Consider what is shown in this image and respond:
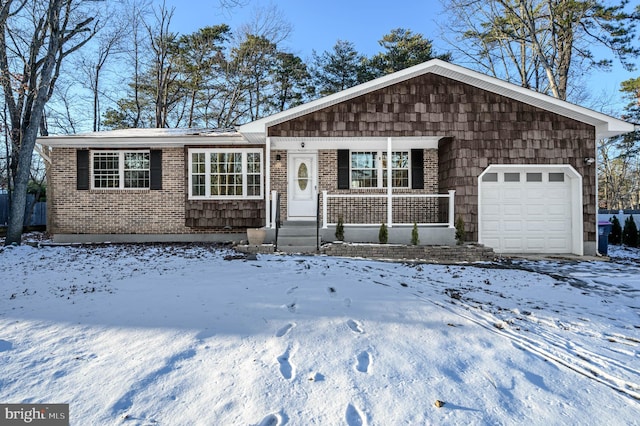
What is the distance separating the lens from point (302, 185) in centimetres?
1108

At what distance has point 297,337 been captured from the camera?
3.14 m

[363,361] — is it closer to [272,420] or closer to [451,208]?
[272,420]

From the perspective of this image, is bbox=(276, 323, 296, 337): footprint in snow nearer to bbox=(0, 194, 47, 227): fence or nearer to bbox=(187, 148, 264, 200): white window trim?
bbox=(187, 148, 264, 200): white window trim

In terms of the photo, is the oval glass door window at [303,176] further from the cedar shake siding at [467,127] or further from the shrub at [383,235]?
the shrub at [383,235]

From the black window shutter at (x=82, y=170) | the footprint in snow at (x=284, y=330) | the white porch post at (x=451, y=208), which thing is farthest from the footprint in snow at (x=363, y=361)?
the black window shutter at (x=82, y=170)

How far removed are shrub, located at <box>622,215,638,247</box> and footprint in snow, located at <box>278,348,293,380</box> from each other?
14.2m

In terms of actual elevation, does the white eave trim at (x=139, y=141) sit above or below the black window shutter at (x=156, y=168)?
above

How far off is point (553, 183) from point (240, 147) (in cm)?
887

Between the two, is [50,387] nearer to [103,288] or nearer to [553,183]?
[103,288]

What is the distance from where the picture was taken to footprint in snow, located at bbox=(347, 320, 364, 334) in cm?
329

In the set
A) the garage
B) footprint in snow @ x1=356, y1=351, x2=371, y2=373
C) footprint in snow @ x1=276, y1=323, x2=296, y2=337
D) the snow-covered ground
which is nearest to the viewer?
the snow-covered ground

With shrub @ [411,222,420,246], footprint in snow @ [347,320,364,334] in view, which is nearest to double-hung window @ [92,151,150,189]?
shrub @ [411,222,420,246]

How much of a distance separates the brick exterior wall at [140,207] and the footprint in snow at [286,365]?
8.20 metres

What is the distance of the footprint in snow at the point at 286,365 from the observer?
256cm
